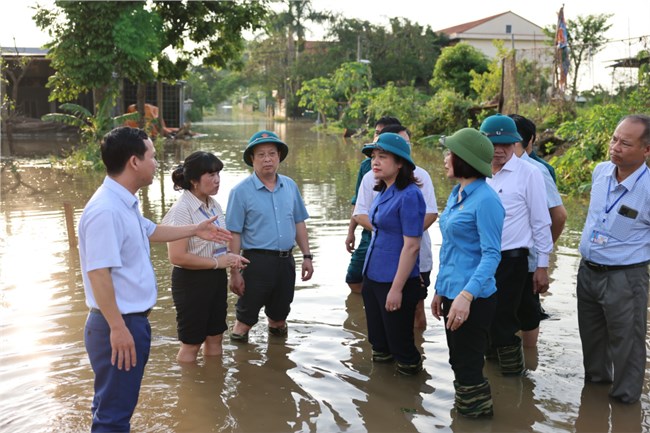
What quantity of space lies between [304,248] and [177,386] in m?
1.55

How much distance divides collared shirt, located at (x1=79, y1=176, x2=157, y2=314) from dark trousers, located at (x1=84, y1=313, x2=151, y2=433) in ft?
0.32

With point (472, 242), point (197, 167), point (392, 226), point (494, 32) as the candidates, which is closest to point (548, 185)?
point (392, 226)

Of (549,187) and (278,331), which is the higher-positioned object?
(549,187)

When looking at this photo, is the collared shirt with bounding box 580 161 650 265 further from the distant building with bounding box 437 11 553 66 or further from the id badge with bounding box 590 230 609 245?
the distant building with bounding box 437 11 553 66

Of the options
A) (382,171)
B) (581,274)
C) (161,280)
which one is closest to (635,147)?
(581,274)

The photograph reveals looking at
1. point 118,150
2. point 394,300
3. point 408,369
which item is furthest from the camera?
point 408,369

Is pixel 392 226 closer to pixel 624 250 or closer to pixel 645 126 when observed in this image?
pixel 624 250

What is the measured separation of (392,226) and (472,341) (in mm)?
1014

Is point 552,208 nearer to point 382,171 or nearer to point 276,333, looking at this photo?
point 382,171

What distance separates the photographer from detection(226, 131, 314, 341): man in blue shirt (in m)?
5.61

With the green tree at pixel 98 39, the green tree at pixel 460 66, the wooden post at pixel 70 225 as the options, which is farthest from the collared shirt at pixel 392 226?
the green tree at pixel 460 66

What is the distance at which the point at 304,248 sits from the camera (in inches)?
235

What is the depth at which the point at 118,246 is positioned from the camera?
11.1ft

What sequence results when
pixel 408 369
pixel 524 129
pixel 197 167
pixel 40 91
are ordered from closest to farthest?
pixel 197 167 → pixel 408 369 → pixel 524 129 → pixel 40 91
